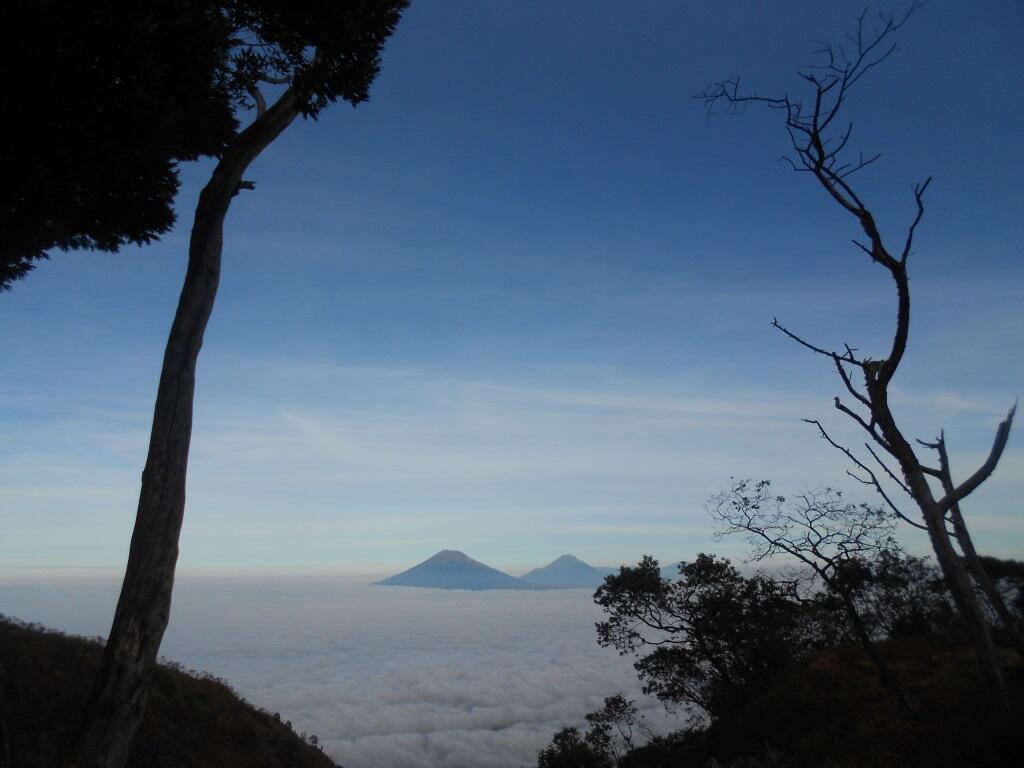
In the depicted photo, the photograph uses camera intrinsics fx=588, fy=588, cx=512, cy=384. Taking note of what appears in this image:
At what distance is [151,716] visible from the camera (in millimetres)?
13008

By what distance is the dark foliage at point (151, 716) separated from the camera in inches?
390

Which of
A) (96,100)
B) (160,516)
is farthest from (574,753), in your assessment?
(96,100)

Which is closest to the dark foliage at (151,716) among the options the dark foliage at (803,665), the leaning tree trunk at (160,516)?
the leaning tree trunk at (160,516)

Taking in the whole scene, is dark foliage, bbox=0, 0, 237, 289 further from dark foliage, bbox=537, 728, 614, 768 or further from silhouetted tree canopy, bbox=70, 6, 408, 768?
dark foliage, bbox=537, 728, 614, 768

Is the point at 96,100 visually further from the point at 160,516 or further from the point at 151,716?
the point at 151,716

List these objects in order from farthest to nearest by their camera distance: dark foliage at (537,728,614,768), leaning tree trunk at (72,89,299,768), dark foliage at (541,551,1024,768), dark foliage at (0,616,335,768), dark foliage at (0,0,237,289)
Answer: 1. dark foliage at (537,728,614,768)
2. dark foliage at (541,551,1024,768)
3. dark foliage at (0,616,335,768)
4. dark foliage at (0,0,237,289)
5. leaning tree trunk at (72,89,299,768)

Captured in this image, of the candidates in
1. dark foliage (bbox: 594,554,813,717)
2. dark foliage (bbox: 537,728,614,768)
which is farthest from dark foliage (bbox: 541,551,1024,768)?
dark foliage (bbox: 537,728,614,768)

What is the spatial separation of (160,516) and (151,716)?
10.3 meters

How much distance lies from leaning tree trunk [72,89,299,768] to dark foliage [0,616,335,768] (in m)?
3.95

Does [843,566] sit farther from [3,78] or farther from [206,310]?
[3,78]

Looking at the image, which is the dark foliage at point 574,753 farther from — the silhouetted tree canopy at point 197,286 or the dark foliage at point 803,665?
the silhouetted tree canopy at point 197,286

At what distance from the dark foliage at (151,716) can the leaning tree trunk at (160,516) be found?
3.95 m

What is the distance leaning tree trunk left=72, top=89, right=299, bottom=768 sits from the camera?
5.27 meters

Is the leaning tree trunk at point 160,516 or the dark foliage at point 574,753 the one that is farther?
the dark foliage at point 574,753
